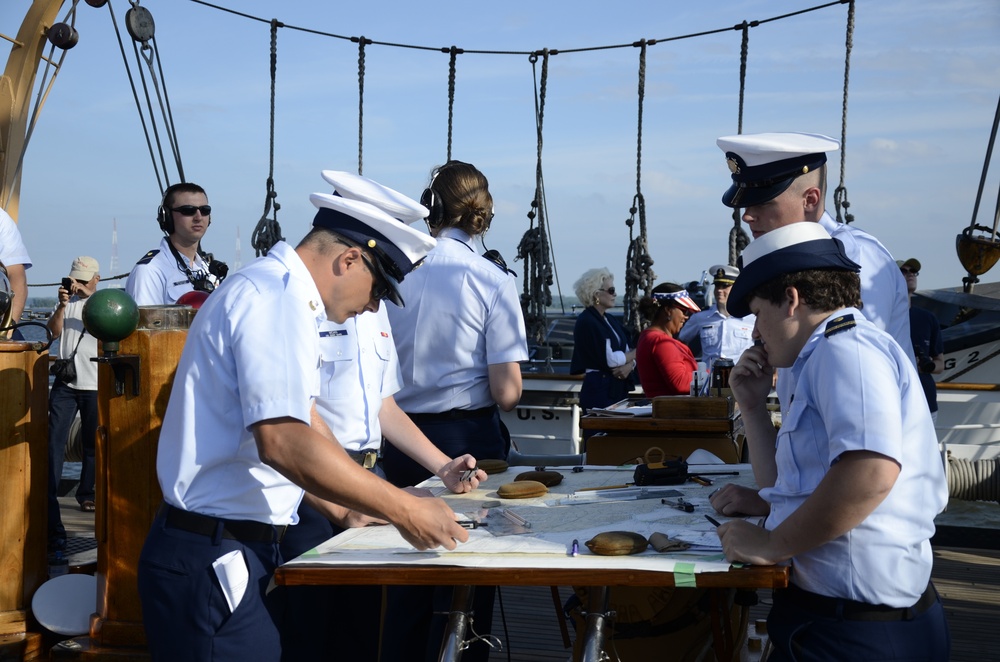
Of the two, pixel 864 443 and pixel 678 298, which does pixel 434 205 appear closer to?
pixel 864 443

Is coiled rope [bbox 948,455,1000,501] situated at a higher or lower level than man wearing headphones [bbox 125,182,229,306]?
lower

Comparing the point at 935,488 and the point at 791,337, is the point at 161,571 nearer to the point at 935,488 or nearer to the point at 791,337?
the point at 791,337

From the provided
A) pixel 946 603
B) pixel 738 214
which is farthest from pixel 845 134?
pixel 946 603

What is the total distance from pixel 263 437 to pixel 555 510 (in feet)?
2.69

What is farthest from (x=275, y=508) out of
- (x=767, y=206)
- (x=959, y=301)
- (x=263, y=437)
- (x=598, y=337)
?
(x=959, y=301)

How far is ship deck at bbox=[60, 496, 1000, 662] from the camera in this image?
3947 millimetres

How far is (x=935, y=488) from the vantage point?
6.10 ft

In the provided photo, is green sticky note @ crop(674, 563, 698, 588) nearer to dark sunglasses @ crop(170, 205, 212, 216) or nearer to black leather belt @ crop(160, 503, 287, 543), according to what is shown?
black leather belt @ crop(160, 503, 287, 543)

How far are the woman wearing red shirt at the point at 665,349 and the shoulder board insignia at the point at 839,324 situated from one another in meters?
3.86

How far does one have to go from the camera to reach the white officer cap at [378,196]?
2.17 metres

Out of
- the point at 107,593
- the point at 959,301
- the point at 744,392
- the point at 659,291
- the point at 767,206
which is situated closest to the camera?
the point at 744,392

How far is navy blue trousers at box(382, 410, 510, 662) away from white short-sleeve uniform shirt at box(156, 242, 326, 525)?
725mm

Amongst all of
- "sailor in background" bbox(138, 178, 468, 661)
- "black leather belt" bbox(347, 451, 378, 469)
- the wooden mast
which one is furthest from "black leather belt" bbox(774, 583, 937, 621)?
the wooden mast

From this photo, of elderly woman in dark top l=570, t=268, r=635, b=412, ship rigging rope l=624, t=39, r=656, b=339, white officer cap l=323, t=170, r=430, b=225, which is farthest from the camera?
ship rigging rope l=624, t=39, r=656, b=339
